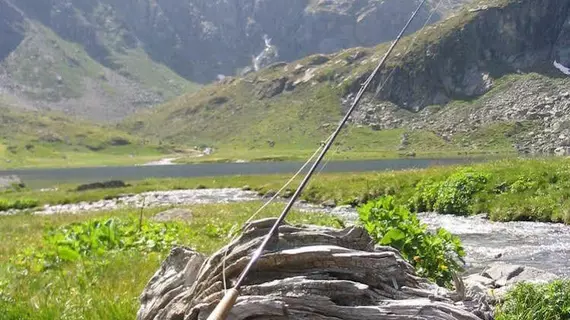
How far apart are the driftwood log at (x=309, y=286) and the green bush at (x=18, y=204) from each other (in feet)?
174

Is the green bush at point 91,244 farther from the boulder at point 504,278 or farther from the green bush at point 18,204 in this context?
the green bush at point 18,204

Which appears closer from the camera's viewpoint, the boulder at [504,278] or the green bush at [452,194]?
the boulder at [504,278]

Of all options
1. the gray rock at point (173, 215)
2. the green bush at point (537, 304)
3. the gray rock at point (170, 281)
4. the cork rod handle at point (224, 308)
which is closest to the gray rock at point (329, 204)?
the gray rock at point (173, 215)

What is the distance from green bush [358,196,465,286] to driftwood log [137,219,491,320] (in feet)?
8.50

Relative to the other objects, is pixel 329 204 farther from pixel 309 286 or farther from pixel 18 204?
pixel 18 204

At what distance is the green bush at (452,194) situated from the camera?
27656mm

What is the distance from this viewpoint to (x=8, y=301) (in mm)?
6902

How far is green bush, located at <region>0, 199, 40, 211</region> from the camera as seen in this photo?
5348 centimetres

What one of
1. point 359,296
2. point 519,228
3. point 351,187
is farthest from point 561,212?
point 359,296

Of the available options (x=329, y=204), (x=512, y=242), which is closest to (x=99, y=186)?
(x=329, y=204)

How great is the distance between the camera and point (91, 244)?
12703 mm

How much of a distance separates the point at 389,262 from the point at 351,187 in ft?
109

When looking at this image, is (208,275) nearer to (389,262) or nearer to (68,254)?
(389,262)

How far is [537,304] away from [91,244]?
30.2ft
